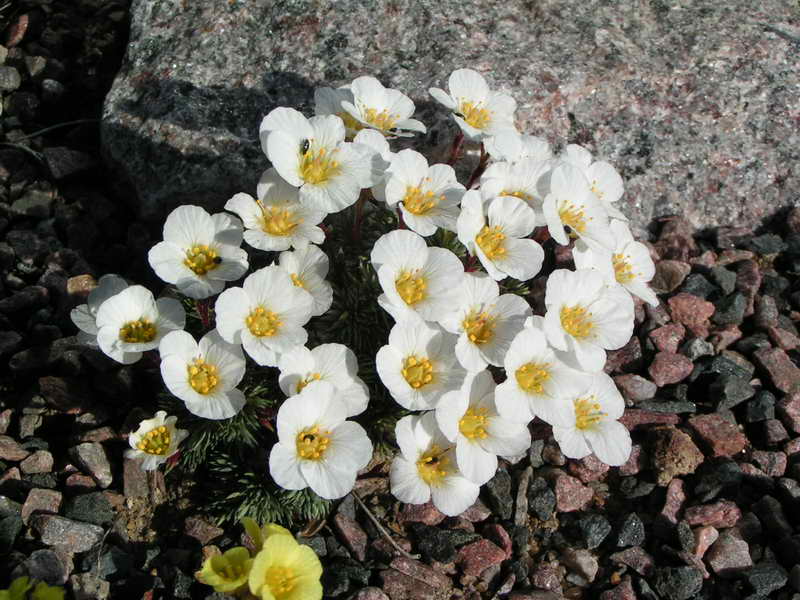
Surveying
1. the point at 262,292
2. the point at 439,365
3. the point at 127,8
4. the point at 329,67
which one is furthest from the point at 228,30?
the point at 439,365

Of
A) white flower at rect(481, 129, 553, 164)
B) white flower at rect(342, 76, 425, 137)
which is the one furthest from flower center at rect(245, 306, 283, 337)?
white flower at rect(481, 129, 553, 164)

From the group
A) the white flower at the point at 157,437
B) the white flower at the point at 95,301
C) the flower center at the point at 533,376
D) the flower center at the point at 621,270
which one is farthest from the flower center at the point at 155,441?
the flower center at the point at 621,270

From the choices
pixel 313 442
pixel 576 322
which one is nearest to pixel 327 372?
pixel 313 442

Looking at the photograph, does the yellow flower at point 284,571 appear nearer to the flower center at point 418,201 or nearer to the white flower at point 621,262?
the flower center at point 418,201

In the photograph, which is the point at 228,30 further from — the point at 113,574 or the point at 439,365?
the point at 113,574

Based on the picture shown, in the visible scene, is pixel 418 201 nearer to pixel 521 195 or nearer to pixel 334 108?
pixel 521 195

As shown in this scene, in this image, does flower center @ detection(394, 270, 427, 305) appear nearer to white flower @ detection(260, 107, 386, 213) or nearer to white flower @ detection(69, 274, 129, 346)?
white flower @ detection(260, 107, 386, 213)
